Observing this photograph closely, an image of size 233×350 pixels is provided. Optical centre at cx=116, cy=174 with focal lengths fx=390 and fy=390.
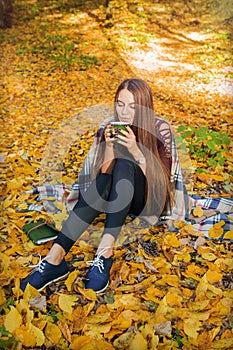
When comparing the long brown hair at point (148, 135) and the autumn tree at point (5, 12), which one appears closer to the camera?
the long brown hair at point (148, 135)

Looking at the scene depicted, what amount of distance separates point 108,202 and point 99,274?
1.27 feet

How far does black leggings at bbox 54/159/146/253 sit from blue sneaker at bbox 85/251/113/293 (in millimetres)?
146

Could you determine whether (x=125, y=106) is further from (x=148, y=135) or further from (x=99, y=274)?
(x=99, y=274)

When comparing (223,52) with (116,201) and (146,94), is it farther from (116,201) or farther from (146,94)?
(116,201)

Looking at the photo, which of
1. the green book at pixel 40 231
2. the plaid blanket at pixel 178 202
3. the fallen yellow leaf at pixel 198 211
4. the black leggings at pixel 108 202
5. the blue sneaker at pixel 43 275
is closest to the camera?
the blue sneaker at pixel 43 275

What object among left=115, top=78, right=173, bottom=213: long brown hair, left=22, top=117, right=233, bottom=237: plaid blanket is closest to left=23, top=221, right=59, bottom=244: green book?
left=22, top=117, right=233, bottom=237: plaid blanket

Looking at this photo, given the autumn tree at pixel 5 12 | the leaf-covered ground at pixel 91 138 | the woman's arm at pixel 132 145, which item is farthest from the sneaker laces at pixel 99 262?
the autumn tree at pixel 5 12

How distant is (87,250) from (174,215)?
2.01ft

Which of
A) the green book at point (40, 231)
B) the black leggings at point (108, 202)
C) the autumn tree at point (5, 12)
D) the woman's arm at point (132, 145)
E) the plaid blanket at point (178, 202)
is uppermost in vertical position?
the autumn tree at point (5, 12)

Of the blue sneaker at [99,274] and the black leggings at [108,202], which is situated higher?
the black leggings at [108,202]

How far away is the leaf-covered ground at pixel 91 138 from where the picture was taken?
1.79m

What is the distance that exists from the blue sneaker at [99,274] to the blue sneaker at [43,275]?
16cm

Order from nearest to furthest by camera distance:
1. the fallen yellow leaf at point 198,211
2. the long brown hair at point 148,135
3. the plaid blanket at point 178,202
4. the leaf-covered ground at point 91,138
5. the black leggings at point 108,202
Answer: the leaf-covered ground at point 91,138
the black leggings at point 108,202
the long brown hair at point 148,135
the plaid blanket at point 178,202
the fallen yellow leaf at point 198,211

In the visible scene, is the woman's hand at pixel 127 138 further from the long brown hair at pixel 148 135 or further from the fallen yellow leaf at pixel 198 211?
the fallen yellow leaf at pixel 198 211
